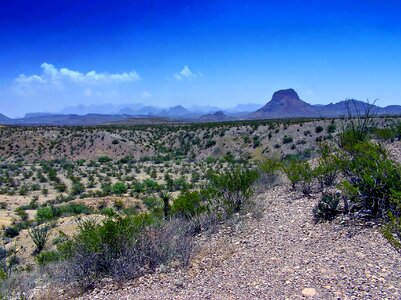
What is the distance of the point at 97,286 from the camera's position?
7.15 meters

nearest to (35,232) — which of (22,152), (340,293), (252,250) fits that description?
(252,250)

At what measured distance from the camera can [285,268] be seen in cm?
654

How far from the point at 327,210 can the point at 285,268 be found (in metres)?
2.88

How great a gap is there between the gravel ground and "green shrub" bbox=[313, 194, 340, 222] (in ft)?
0.76

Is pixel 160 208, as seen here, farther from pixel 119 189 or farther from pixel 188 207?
pixel 119 189

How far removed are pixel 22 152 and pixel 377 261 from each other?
2194 inches

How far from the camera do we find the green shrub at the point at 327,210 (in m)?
8.78

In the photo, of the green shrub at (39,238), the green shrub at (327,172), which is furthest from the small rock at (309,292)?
the green shrub at (39,238)

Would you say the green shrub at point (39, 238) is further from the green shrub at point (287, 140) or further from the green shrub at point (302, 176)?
the green shrub at point (287, 140)

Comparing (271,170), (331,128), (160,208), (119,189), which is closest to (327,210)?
(271,170)

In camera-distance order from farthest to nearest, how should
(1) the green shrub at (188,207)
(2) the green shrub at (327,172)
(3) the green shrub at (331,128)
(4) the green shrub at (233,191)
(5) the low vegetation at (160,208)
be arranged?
(3) the green shrub at (331,128) → (2) the green shrub at (327,172) → (4) the green shrub at (233,191) → (1) the green shrub at (188,207) → (5) the low vegetation at (160,208)

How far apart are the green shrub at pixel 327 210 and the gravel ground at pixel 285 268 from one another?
233 mm

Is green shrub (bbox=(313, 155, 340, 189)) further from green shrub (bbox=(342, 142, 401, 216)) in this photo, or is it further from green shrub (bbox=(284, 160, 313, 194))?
green shrub (bbox=(342, 142, 401, 216))

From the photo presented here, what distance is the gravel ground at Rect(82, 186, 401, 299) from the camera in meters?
5.62
